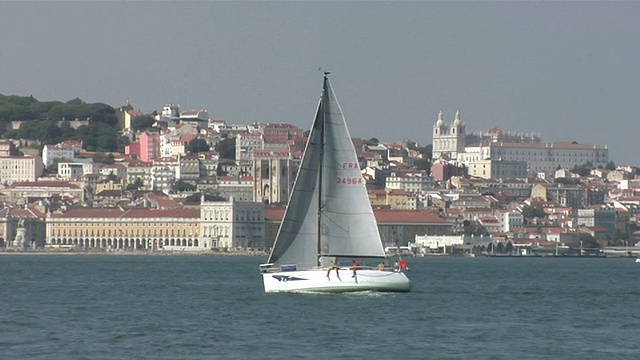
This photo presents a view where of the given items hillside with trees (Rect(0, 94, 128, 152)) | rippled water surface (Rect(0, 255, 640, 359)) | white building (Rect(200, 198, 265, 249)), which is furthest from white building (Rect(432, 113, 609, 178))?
rippled water surface (Rect(0, 255, 640, 359))

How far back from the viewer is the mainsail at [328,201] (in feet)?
93.9

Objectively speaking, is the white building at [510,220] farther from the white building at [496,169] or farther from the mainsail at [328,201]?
the mainsail at [328,201]

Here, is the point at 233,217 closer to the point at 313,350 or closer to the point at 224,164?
the point at 224,164

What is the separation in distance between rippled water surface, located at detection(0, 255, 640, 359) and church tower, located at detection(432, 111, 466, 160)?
Answer: 11749 cm

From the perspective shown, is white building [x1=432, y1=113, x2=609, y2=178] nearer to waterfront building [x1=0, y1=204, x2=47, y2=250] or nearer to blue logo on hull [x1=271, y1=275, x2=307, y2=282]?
waterfront building [x1=0, y1=204, x2=47, y2=250]

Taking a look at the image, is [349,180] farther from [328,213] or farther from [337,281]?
[337,281]

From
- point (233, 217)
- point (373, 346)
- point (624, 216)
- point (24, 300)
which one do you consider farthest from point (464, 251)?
point (373, 346)

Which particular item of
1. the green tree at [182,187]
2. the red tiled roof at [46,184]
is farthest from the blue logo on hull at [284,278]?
the green tree at [182,187]

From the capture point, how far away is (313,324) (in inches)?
969

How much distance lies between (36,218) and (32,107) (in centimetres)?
3704

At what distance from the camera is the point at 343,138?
28766 millimetres

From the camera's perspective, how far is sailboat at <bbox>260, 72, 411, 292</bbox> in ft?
93.9

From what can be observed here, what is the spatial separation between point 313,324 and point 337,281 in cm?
409

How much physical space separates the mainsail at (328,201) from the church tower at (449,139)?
404ft
